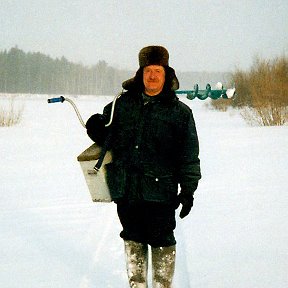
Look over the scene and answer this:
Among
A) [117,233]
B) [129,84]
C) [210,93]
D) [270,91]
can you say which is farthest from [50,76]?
[129,84]

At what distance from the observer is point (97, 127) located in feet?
7.52

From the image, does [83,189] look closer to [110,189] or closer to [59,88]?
[110,189]

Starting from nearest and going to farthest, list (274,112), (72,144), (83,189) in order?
(83,189) → (72,144) → (274,112)

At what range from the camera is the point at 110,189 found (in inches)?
91.5

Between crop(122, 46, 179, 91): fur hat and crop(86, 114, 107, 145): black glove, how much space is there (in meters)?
0.25

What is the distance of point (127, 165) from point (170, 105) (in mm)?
434

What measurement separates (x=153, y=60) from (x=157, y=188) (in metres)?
0.74

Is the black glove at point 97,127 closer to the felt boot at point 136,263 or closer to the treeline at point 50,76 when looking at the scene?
the felt boot at point 136,263

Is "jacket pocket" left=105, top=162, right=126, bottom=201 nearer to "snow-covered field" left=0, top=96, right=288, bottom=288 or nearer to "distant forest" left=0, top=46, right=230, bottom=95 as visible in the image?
"snow-covered field" left=0, top=96, right=288, bottom=288

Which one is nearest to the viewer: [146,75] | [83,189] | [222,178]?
[146,75]

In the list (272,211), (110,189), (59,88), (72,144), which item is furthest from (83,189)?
(59,88)

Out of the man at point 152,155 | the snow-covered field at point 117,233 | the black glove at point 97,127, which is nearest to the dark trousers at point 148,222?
the man at point 152,155

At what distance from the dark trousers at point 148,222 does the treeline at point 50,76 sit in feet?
320

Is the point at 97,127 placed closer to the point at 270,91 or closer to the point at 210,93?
the point at 210,93
